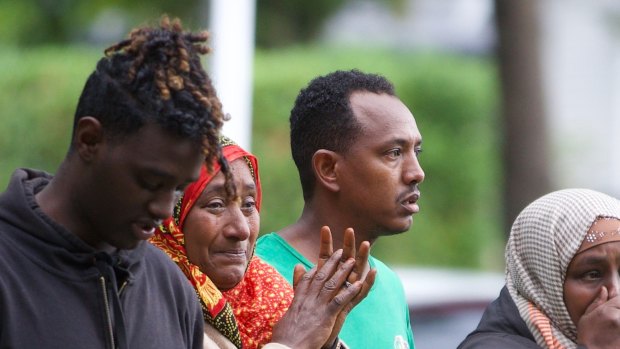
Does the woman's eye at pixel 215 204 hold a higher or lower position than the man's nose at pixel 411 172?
higher

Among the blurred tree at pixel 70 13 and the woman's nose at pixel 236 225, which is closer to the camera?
the woman's nose at pixel 236 225

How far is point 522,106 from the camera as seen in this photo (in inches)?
518

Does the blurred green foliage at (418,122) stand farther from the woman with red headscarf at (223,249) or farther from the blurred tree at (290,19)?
the woman with red headscarf at (223,249)

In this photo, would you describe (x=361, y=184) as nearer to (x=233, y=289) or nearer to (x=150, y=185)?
(x=233, y=289)

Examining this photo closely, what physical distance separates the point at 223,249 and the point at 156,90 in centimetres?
92

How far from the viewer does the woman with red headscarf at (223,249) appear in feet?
12.3

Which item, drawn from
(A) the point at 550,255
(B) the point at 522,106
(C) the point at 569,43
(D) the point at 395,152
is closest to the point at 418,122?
(B) the point at 522,106

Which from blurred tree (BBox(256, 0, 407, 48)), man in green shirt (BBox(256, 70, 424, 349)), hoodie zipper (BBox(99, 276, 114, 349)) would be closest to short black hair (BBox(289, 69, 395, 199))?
man in green shirt (BBox(256, 70, 424, 349))

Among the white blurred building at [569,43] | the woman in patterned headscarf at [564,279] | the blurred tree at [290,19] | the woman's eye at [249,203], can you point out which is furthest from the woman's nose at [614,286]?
the blurred tree at [290,19]

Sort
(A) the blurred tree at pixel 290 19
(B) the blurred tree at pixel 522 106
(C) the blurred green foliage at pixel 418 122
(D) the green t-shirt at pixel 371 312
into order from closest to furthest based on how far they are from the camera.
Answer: (D) the green t-shirt at pixel 371 312, (C) the blurred green foliage at pixel 418 122, (B) the blurred tree at pixel 522 106, (A) the blurred tree at pixel 290 19

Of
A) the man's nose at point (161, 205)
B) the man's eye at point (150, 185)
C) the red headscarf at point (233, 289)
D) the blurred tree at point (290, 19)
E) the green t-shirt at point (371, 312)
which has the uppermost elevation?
the man's eye at point (150, 185)

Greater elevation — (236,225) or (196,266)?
(236,225)

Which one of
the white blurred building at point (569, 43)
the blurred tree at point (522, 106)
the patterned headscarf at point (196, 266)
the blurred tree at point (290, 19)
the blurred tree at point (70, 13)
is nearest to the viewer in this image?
the patterned headscarf at point (196, 266)

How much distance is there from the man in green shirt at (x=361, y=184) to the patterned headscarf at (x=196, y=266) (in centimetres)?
58
